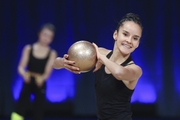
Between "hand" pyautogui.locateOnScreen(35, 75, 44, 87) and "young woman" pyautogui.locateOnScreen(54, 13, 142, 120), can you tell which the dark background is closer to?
"hand" pyautogui.locateOnScreen(35, 75, 44, 87)

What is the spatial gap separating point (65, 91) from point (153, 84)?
1.50 metres

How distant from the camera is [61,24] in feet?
19.0

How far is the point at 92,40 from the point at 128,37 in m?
3.64

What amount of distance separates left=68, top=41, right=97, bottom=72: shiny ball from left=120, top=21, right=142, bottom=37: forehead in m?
0.24

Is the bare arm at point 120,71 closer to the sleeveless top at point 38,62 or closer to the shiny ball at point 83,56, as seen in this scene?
the shiny ball at point 83,56

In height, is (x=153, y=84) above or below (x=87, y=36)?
below

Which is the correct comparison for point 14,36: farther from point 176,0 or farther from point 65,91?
point 176,0

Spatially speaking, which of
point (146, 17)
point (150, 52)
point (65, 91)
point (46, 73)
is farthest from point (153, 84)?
point (46, 73)

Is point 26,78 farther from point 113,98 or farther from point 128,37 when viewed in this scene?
point 128,37

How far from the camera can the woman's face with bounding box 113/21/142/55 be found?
2082mm

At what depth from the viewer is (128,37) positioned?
2.09m

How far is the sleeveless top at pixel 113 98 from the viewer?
7.01 ft

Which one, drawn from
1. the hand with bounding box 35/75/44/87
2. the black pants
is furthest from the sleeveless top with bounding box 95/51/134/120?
the hand with bounding box 35/75/44/87

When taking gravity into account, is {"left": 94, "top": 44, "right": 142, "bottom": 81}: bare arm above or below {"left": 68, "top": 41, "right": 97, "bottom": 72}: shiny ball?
below
